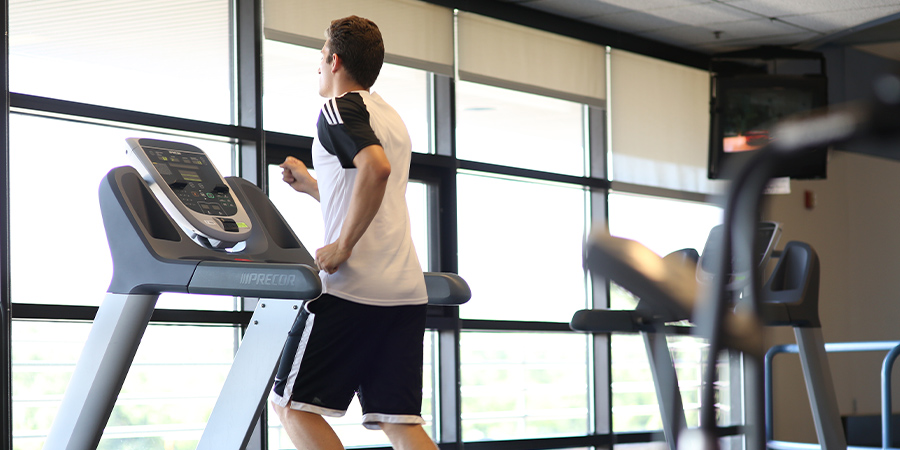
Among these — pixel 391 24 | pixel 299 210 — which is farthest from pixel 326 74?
pixel 391 24

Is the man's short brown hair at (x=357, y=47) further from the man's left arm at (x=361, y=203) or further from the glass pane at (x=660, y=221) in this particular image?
the glass pane at (x=660, y=221)

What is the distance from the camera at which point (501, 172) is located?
5.02m

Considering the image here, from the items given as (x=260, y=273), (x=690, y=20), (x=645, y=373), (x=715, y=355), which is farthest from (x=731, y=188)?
(x=645, y=373)

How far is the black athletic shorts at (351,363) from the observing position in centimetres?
199

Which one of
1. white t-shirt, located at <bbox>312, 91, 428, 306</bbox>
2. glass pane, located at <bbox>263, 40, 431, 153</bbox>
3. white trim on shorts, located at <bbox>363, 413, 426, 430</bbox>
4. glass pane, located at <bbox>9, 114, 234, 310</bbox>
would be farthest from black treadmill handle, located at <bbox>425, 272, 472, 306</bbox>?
glass pane, located at <bbox>263, 40, 431, 153</bbox>

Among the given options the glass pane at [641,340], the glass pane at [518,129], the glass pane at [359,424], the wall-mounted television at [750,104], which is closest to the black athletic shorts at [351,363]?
the glass pane at [359,424]

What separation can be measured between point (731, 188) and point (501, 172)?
4406mm

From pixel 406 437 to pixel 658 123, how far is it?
428cm

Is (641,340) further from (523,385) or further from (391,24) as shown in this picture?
(391,24)

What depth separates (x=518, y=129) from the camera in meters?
5.29

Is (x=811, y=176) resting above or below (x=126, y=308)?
above

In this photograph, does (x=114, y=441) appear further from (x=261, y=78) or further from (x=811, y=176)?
(x=811, y=176)

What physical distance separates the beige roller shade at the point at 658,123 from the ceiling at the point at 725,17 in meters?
0.23

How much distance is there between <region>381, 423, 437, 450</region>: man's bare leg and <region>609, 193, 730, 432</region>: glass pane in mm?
3686
